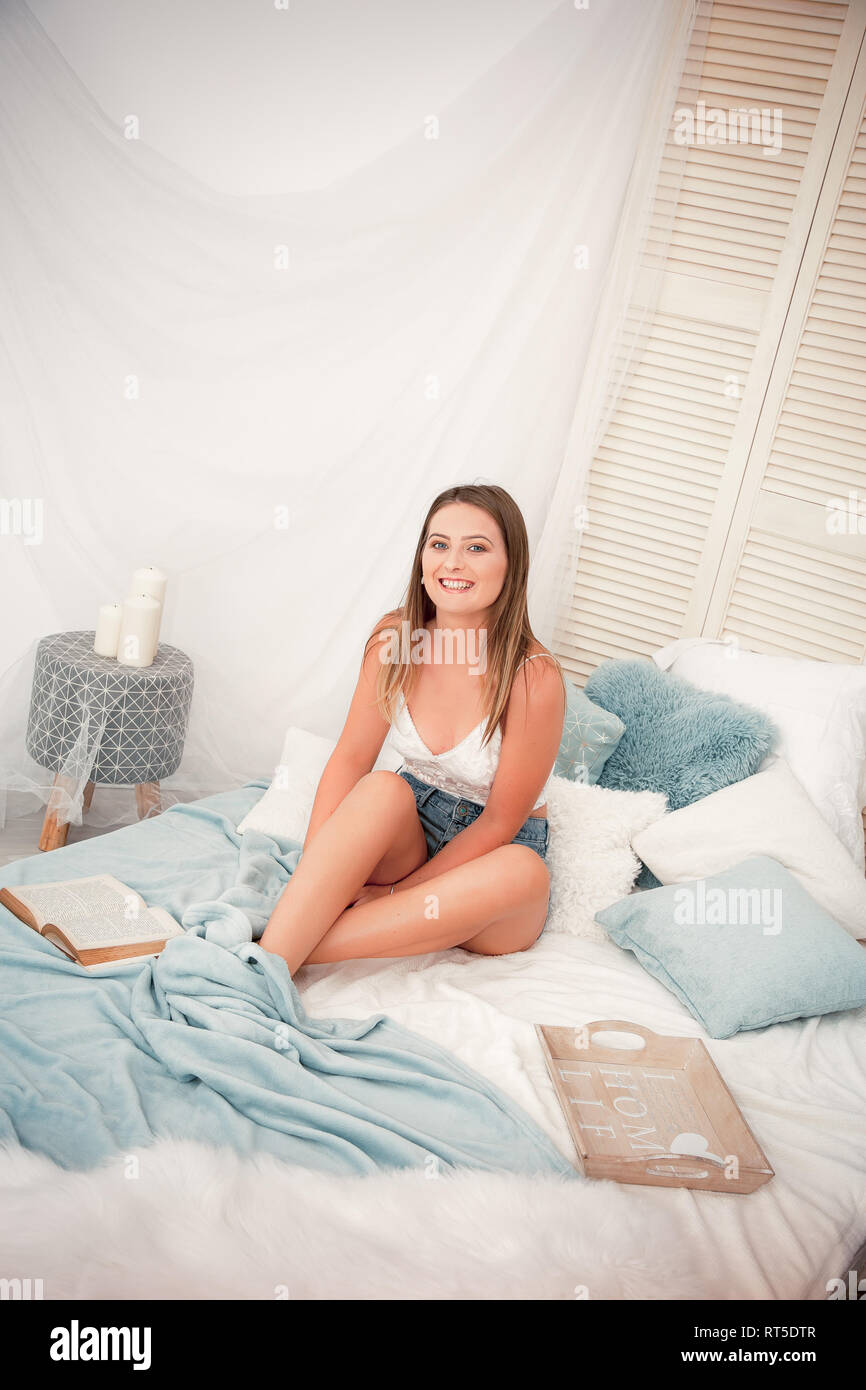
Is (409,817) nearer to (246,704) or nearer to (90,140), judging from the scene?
(246,704)

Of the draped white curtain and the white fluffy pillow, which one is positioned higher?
the draped white curtain

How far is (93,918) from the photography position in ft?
5.60

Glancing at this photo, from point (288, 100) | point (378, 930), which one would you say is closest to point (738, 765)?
point (378, 930)

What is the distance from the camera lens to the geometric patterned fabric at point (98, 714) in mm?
2324

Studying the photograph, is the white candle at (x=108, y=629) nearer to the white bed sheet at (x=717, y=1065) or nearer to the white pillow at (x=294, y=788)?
the white pillow at (x=294, y=788)

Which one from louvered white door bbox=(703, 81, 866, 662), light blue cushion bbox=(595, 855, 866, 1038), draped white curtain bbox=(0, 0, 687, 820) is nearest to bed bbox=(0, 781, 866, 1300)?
light blue cushion bbox=(595, 855, 866, 1038)

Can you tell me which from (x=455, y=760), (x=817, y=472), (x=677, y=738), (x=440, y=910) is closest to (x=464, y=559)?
(x=455, y=760)

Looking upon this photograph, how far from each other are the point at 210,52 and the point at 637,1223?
7.95ft

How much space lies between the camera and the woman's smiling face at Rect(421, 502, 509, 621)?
6.35ft

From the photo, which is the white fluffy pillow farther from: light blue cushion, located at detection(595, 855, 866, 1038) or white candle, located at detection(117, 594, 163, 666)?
white candle, located at detection(117, 594, 163, 666)

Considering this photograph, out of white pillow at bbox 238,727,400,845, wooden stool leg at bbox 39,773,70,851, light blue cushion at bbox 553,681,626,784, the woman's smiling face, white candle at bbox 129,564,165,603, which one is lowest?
wooden stool leg at bbox 39,773,70,851

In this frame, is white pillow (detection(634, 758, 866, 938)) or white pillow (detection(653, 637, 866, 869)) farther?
white pillow (detection(653, 637, 866, 869))

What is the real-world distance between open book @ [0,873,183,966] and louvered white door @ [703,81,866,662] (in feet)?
5.87

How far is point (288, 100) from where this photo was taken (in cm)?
234
